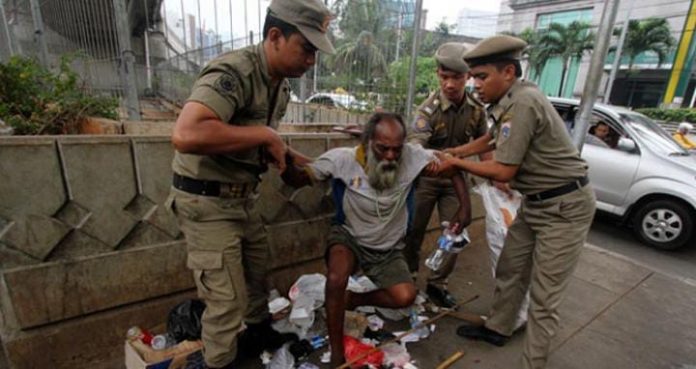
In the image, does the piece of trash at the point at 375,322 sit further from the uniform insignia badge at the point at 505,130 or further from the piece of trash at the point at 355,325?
the uniform insignia badge at the point at 505,130

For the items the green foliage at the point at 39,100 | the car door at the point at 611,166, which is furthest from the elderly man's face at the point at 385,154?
the car door at the point at 611,166

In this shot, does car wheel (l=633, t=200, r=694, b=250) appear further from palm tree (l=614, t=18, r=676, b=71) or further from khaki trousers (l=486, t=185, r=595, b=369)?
palm tree (l=614, t=18, r=676, b=71)

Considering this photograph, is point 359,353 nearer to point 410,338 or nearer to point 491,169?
point 410,338

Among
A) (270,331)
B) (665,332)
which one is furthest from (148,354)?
(665,332)

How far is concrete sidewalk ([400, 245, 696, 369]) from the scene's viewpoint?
A: 7.72 ft

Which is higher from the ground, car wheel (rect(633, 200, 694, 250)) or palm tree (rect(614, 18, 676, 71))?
palm tree (rect(614, 18, 676, 71))

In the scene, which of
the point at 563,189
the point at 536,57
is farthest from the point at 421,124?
the point at 536,57

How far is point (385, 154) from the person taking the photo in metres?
2.13

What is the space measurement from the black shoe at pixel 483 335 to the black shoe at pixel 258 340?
1.23 meters

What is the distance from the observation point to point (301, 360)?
2.18m

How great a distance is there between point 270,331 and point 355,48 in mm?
2660

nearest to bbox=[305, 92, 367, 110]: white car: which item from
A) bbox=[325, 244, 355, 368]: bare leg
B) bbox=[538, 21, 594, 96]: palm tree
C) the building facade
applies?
bbox=[325, 244, 355, 368]: bare leg

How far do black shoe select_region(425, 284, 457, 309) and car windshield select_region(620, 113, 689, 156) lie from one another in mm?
3674

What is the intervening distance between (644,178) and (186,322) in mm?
5285
